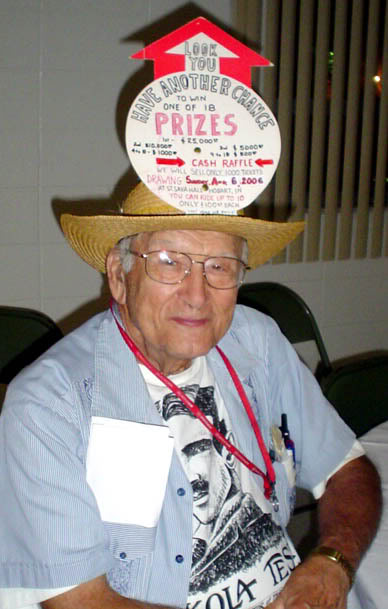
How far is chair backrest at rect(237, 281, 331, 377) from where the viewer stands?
9.29ft

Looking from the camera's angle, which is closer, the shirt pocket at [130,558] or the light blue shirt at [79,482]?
the light blue shirt at [79,482]

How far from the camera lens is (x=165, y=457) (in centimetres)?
126

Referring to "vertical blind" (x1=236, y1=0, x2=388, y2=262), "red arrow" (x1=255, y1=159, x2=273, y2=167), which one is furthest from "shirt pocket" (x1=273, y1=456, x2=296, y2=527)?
"vertical blind" (x1=236, y1=0, x2=388, y2=262)

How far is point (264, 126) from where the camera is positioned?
1282 mm

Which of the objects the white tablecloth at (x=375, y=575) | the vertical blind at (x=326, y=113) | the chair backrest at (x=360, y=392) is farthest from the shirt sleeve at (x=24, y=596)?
the vertical blind at (x=326, y=113)

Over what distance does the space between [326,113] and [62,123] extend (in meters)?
1.45

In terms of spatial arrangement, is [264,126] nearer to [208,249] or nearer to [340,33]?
[208,249]

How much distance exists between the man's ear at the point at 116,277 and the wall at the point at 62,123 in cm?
175

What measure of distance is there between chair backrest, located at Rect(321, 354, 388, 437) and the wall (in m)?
1.56

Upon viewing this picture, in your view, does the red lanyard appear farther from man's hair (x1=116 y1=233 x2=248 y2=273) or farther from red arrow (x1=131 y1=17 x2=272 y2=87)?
red arrow (x1=131 y1=17 x2=272 y2=87)

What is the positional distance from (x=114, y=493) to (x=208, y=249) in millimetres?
507

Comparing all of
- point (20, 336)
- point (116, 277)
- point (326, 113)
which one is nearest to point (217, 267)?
point (116, 277)

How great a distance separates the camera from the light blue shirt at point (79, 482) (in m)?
1.11

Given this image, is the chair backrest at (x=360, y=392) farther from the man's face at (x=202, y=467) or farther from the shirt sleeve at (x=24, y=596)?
the shirt sleeve at (x=24, y=596)
